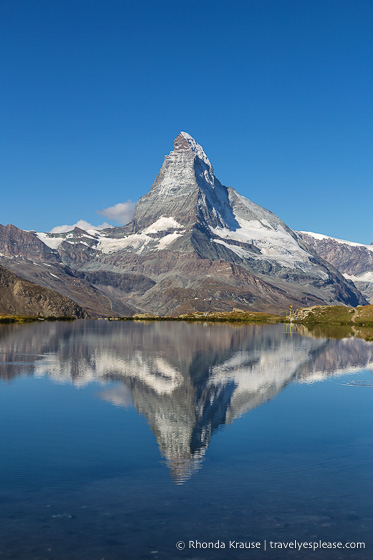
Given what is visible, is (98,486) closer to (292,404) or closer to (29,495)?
(29,495)

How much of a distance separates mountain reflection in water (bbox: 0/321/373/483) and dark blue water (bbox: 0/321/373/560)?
368mm

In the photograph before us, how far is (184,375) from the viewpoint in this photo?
88.9m

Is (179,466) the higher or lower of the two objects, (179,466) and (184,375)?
the lower

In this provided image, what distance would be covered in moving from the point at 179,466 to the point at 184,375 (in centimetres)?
4954

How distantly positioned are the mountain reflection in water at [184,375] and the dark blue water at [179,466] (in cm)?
37

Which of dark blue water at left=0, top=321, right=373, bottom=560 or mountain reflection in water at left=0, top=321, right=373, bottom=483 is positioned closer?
dark blue water at left=0, top=321, right=373, bottom=560

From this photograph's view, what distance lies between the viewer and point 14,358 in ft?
363

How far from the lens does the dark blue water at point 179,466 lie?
2772 cm

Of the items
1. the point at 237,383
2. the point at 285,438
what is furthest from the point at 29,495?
the point at 237,383

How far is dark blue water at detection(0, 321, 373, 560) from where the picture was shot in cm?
2772

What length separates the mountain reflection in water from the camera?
167 feet

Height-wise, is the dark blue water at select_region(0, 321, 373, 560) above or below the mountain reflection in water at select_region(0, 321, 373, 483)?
below

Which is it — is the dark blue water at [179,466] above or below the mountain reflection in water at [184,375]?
below

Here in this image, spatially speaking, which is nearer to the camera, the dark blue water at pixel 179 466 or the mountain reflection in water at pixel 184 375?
the dark blue water at pixel 179 466
